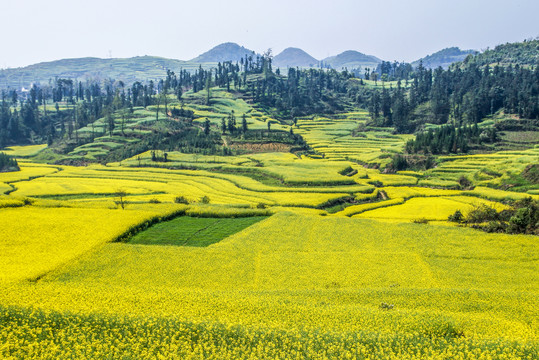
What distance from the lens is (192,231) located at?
182 ft

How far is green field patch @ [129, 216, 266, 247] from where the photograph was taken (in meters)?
51.1

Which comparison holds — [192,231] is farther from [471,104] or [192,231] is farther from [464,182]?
[471,104]

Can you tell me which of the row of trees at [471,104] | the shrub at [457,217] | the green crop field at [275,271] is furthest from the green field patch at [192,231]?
the row of trees at [471,104]

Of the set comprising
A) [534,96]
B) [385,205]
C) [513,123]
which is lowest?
[385,205]

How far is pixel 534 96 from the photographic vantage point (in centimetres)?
17112

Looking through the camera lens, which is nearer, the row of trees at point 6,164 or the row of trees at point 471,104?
the row of trees at point 6,164

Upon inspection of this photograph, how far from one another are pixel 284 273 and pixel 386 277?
954 centimetres

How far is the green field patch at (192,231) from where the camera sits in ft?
168

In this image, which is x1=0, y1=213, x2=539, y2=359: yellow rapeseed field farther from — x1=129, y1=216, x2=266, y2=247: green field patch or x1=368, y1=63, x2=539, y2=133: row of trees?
x1=368, y1=63, x2=539, y2=133: row of trees

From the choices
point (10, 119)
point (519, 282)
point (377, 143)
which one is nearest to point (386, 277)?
point (519, 282)

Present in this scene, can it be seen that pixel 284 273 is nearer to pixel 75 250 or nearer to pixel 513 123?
pixel 75 250

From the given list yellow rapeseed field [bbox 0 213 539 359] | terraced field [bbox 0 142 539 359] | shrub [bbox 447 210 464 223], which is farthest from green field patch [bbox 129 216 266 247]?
shrub [bbox 447 210 464 223]

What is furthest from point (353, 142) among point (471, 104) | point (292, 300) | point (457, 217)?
point (292, 300)

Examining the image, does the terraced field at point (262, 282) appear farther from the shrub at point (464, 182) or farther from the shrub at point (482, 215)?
the shrub at point (464, 182)
